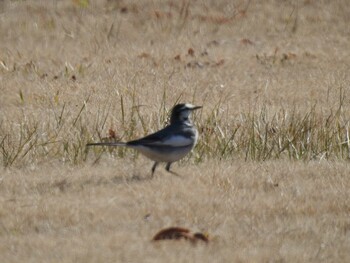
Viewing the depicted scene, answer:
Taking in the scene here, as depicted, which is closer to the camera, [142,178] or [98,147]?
[142,178]

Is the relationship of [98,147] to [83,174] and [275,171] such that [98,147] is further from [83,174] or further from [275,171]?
[275,171]

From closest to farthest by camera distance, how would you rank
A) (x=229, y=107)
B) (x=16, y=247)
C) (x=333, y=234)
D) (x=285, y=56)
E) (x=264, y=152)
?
Result: (x=16, y=247)
(x=333, y=234)
(x=264, y=152)
(x=229, y=107)
(x=285, y=56)

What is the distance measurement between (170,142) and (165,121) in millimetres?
2001

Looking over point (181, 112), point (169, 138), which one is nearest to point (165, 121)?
point (181, 112)

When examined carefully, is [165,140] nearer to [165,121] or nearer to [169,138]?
[169,138]

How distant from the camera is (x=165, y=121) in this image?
34.1 ft

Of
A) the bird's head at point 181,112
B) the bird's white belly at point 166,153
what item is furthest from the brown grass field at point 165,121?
the bird's head at point 181,112

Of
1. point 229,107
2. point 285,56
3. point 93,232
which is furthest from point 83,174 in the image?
point 285,56

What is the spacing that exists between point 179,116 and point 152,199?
1.26 meters

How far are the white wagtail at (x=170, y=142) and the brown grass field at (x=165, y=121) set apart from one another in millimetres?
220

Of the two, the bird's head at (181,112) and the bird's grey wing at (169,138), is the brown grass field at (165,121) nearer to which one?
the bird's grey wing at (169,138)

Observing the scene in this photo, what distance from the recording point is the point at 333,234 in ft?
22.4

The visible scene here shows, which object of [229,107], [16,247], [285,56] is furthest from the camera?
[285,56]

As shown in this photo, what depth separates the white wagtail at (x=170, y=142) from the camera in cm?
836
